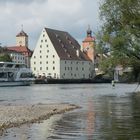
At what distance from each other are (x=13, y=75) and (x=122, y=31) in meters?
93.0

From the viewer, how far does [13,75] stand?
150 meters

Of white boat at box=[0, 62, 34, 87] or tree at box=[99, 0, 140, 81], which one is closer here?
tree at box=[99, 0, 140, 81]

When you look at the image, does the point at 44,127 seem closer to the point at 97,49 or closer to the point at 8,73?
the point at 97,49

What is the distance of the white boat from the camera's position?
14650cm

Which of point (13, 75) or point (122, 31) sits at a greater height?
point (122, 31)

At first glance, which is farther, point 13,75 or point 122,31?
point 13,75

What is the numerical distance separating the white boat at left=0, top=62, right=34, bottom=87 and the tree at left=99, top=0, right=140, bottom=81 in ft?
273

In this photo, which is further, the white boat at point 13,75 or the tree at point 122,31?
the white boat at point 13,75

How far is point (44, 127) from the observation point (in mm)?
26312

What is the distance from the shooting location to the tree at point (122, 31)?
5929 centimetres

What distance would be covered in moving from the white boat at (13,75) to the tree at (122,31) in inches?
3272

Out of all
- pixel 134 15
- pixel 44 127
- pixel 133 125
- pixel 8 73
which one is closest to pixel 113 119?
pixel 133 125

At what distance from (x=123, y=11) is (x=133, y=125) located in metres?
35.2

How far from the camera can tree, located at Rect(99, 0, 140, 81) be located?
59294 mm
